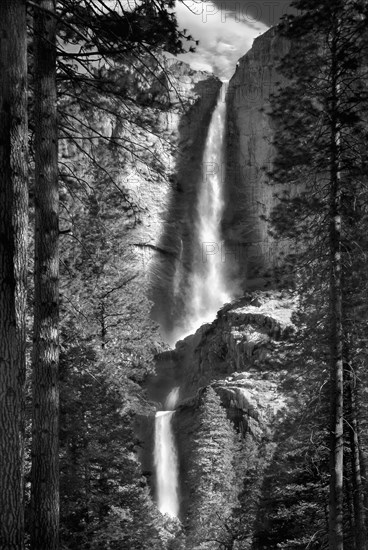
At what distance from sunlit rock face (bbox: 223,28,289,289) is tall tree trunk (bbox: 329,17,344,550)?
1688 inches

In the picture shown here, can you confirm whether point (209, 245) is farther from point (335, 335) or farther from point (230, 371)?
point (335, 335)

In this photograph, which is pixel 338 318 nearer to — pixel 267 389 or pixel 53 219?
pixel 53 219

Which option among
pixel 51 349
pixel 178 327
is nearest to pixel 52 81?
pixel 51 349

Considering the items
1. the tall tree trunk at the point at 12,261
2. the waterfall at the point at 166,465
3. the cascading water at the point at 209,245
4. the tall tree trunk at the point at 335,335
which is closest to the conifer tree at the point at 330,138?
the tall tree trunk at the point at 335,335

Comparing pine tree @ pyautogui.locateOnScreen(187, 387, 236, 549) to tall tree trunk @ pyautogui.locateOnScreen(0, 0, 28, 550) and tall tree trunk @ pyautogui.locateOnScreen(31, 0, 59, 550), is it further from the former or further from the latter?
tall tree trunk @ pyautogui.locateOnScreen(0, 0, 28, 550)

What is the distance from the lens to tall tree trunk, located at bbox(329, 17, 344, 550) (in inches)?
444

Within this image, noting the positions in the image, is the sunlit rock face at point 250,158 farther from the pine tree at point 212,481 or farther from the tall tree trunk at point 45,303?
the tall tree trunk at point 45,303

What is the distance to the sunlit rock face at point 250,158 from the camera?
57875 mm

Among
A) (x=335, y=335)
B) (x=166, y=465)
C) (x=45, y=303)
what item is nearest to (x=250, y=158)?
(x=166, y=465)

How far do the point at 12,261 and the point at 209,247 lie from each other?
172 feet

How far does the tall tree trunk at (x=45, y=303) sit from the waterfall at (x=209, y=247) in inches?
1844

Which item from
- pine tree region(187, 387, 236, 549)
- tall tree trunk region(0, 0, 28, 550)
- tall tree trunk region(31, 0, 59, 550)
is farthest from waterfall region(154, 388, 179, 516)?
tall tree trunk region(0, 0, 28, 550)

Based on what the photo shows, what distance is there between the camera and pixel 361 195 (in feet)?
41.3

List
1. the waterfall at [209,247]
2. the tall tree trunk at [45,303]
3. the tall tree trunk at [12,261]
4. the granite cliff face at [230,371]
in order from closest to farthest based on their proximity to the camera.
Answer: the tall tree trunk at [12,261] < the tall tree trunk at [45,303] < the granite cliff face at [230,371] < the waterfall at [209,247]
